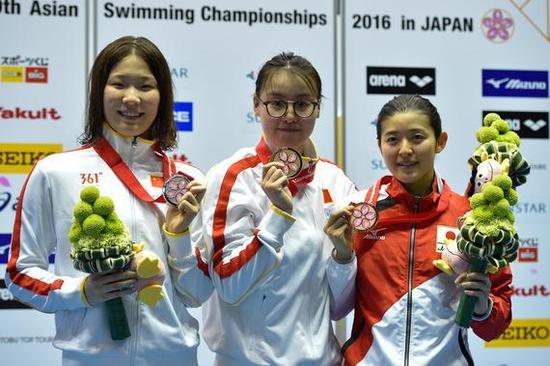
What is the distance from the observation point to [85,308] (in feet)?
7.06

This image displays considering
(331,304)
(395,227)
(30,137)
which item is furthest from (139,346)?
(30,137)

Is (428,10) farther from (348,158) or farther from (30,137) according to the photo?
(30,137)

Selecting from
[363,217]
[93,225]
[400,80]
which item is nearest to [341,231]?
[363,217]

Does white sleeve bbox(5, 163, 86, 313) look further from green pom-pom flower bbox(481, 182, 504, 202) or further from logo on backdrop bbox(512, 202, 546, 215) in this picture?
logo on backdrop bbox(512, 202, 546, 215)

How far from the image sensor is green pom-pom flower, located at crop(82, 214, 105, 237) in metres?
1.97

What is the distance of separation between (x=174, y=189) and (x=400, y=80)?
2.41 m

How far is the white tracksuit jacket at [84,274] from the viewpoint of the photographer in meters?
2.13

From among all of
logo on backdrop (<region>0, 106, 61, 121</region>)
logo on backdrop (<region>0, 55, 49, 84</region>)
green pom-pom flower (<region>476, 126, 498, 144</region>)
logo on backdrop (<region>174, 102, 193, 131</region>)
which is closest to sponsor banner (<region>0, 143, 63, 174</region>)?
logo on backdrop (<region>0, 106, 61, 121</region>)

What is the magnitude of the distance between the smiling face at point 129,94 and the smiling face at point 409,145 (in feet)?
2.50

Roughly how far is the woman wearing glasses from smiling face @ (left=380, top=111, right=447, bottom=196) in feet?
0.80

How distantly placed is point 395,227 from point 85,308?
99 cm

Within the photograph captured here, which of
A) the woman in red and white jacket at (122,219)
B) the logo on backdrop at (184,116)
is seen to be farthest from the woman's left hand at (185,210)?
the logo on backdrop at (184,116)

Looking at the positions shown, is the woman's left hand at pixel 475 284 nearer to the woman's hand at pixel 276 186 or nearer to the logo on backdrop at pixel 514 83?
the woman's hand at pixel 276 186

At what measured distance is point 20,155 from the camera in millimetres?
3998
